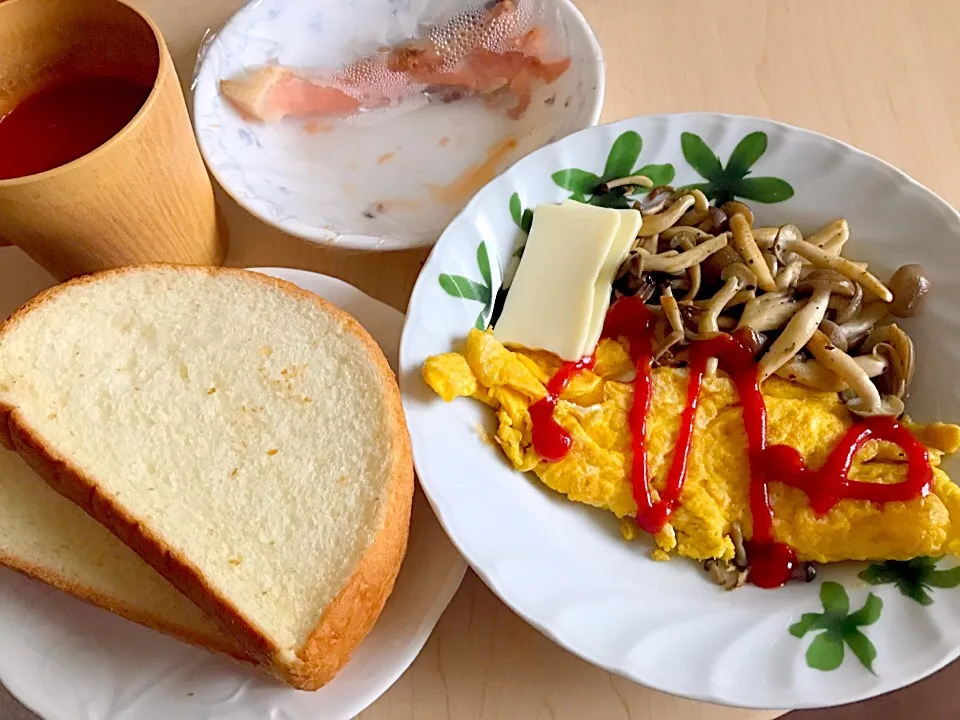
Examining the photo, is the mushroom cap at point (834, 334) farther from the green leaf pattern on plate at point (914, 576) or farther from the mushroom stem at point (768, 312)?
the green leaf pattern on plate at point (914, 576)

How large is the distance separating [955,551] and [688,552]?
33 centimetres

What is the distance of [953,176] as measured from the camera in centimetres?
138

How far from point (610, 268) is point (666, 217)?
0.42ft

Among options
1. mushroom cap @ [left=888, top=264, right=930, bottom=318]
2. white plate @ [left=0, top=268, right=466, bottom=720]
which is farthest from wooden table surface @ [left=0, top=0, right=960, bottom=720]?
white plate @ [left=0, top=268, right=466, bottom=720]

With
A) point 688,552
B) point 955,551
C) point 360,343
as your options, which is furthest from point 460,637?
point 955,551

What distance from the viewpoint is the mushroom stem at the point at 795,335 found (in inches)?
45.3

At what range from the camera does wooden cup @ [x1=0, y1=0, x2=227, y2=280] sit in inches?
38.3

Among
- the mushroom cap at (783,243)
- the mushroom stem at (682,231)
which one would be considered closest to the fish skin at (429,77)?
the mushroom stem at (682,231)

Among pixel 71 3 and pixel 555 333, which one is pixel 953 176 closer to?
pixel 555 333

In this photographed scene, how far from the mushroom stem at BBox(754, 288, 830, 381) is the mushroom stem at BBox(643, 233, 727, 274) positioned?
16cm

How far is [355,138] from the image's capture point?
1.46 metres

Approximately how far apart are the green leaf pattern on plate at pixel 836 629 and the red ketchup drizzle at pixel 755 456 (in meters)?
0.06

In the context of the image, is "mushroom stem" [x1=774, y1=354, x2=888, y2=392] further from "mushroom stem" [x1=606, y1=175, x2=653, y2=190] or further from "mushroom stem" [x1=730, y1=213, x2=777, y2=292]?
"mushroom stem" [x1=606, y1=175, x2=653, y2=190]

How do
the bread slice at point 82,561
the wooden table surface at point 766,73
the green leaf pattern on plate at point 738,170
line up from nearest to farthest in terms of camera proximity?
the bread slice at point 82,561, the green leaf pattern on plate at point 738,170, the wooden table surface at point 766,73
